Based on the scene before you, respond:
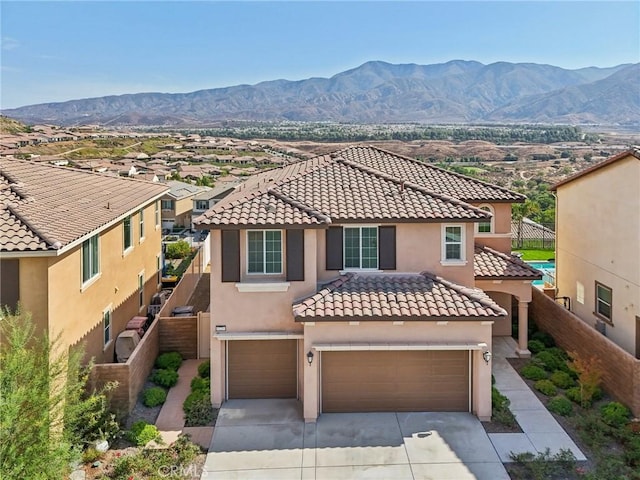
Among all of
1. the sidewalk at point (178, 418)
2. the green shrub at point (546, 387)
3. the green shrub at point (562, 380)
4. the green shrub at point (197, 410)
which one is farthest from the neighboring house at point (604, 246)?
the sidewalk at point (178, 418)

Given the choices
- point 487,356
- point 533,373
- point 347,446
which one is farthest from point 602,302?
point 347,446

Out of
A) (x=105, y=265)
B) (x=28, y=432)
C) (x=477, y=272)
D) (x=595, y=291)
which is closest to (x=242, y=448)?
(x=28, y=432)

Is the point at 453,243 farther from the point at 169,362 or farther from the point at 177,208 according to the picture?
the point at 177,208

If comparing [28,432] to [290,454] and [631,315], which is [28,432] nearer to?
[290,454]

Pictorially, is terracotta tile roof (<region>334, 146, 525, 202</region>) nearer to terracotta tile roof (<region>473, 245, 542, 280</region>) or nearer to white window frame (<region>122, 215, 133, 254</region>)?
terracotta tile roof (<region>473, 245, 542, 280</region>)

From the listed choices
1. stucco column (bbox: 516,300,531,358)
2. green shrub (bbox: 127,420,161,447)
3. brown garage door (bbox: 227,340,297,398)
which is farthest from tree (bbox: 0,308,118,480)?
stucco column (bbox: 516,300,531,358)
